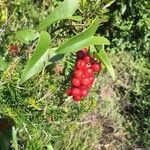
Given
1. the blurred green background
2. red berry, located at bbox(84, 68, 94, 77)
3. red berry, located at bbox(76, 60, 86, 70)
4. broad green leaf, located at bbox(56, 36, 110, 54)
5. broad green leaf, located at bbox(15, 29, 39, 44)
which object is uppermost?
broad green leaf, located at bbox(15, 29, 39, 44)

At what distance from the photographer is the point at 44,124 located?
1525mm

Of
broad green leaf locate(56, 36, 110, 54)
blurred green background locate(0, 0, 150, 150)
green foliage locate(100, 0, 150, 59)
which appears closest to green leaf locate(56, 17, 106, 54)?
broad green leaf locate(56, 36, 110, 54)

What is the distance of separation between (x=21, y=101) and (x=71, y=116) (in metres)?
0.49

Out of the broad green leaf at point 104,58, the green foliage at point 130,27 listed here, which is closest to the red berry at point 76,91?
the broad green leaf at point 104,58

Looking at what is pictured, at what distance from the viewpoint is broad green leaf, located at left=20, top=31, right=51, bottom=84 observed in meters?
1.13

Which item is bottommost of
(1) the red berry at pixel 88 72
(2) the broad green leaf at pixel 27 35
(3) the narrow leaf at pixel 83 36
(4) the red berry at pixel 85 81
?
(4) the red berry at pixel 85 81

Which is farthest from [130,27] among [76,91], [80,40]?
[80,40]

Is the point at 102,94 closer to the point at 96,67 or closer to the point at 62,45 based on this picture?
the point at 96,67

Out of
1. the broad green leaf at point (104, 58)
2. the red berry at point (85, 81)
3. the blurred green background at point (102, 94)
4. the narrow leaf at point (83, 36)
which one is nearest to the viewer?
the narrow leaf at point (83, 36)

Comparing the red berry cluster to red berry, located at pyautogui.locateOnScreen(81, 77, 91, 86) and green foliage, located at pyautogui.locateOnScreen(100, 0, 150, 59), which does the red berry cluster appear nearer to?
A: red berry, located at pyautogui.locateOnScreen(81, 77, 91, 86)

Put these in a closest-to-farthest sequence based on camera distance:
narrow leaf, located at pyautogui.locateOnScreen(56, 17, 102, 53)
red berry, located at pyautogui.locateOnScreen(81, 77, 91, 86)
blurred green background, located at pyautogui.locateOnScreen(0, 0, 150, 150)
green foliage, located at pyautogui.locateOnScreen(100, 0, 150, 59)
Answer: narrow leaf, located at pyautogui.locateOnScreen(56, 17, 102, 53)
red berry, located at pyautogui.locateOnScreen(81, 77, 91, 86)
blurred green background, located at pyautogui.locateOnScreen(0, 0, 150, 150)
green foliage, located at pyautogui.locateOnScreen(100, 0, 150, 59)

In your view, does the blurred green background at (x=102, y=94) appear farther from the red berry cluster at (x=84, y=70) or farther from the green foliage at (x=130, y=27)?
the red berry cluster at (x=84, y=70)

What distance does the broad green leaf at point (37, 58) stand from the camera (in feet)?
3.71

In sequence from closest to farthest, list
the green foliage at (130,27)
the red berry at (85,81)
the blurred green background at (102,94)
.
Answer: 1. the red berry at (85,81)
2. the blurred green background at (102,94)
3. the green foliage at (130,27)
